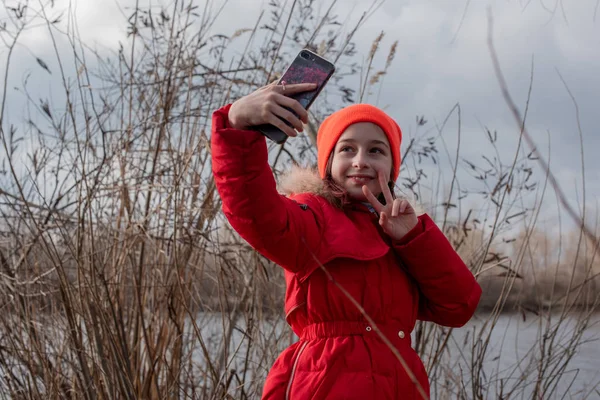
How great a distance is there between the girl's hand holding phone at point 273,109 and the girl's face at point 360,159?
0.28 meters

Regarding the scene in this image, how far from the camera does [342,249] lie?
4.34 feet

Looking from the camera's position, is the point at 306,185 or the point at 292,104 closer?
the point at 292,104

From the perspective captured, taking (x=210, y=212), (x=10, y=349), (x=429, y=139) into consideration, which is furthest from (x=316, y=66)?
(x=10, y=349)

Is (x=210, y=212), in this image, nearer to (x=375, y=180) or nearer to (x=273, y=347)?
(x=273, y=347)

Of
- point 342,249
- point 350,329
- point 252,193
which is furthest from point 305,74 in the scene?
point 350,329

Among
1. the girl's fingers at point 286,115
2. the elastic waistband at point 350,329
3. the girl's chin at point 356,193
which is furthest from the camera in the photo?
the girl's chin at point 356,193

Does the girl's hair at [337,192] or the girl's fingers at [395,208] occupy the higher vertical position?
the girl's hair at [337,192]

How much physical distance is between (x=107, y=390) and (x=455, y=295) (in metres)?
1.03

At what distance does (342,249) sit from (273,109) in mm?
332

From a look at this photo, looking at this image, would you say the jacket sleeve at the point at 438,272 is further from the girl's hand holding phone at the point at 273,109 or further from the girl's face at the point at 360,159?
the girl's hand holding phone at the point at 273,109

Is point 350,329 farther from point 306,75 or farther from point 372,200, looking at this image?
point 306,75

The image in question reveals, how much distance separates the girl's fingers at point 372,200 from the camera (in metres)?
1.32

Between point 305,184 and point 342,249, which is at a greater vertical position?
point 305,184

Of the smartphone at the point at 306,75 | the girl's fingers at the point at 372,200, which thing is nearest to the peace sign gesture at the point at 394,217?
the girl's fingers at the point at 372,200
